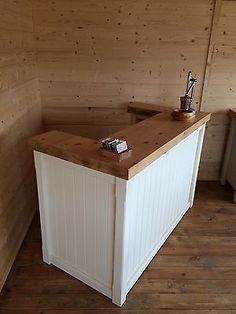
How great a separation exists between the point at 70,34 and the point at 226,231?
2.18 metres

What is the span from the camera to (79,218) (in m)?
1.57

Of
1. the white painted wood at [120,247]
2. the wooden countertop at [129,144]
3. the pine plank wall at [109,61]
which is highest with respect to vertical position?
the pine plank wall at [109,61]

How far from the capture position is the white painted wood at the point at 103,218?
141 centimetres

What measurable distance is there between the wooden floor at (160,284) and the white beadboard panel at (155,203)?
0.11 metres

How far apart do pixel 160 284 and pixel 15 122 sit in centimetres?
147

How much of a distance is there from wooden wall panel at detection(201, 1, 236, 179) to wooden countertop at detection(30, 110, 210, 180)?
1.03 metres

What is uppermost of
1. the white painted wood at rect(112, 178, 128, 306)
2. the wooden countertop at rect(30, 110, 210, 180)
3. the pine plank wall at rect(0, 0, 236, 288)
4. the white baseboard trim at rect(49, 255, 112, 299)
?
the pine plank wall at rect(0, 0, 236, 288)

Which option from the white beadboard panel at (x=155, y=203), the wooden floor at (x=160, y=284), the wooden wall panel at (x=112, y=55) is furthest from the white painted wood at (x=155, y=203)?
the wooden wall panel at (x=112, y=55)

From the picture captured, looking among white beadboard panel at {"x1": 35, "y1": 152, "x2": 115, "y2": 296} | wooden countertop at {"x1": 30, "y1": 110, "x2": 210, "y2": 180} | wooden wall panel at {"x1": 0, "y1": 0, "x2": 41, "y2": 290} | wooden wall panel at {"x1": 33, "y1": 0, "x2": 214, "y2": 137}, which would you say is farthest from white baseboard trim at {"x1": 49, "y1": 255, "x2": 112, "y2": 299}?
wooden wall panel at {"x1": 33, "y1": 0, "x2": 214, "y2": 137}

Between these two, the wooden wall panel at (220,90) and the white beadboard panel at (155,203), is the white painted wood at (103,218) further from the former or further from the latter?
the wooden wall panel at (220,90)

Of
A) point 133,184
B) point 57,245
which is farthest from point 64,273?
point 133,184

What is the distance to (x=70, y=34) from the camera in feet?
7.97

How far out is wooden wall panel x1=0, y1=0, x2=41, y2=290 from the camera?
67.7 inches

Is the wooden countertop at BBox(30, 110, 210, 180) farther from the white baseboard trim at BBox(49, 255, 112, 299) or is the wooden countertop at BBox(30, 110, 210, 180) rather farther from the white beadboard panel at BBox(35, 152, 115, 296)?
the white baseboard trim at BBox(49, 255, 112, 299)
